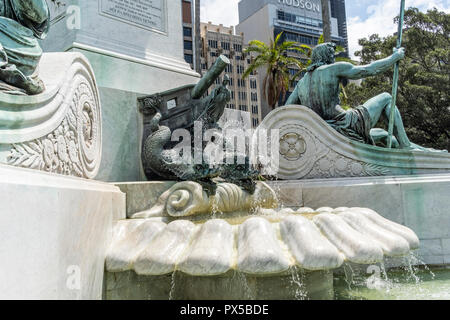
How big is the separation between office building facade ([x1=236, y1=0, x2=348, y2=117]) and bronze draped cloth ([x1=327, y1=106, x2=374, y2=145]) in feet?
227

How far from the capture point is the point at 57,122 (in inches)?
98.7

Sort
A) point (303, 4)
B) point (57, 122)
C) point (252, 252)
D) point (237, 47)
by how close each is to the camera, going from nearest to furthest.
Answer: point (252, 252), point (57, 122), point (237, 47), point (303, 4)

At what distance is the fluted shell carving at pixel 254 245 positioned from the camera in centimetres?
238

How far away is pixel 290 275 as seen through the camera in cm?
292

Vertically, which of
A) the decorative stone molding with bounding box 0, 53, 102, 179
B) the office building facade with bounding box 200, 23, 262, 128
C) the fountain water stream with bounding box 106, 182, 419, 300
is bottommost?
the fountain water stream with bounding box 106, 182, 419, 300

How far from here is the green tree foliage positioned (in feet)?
67.6

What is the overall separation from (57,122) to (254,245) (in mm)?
1602

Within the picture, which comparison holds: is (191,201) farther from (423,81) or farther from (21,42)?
(423,81)

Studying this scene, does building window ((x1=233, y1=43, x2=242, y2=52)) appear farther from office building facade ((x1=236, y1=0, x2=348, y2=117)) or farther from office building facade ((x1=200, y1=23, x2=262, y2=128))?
office building facade ((x1=236, y1=0, x2=348, y2=117))

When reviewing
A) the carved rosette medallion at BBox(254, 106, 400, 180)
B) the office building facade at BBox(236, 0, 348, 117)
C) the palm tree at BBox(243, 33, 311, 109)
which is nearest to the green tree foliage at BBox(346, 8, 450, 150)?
the palm tree at BBox(243, 33, 311, 109)

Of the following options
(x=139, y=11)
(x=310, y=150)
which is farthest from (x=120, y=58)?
(x=310, y=150)

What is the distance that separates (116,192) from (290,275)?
1727 mm

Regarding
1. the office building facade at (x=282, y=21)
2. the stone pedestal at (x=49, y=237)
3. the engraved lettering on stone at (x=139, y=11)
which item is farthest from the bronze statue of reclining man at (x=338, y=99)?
the office building facade at (x=282, y=21)
